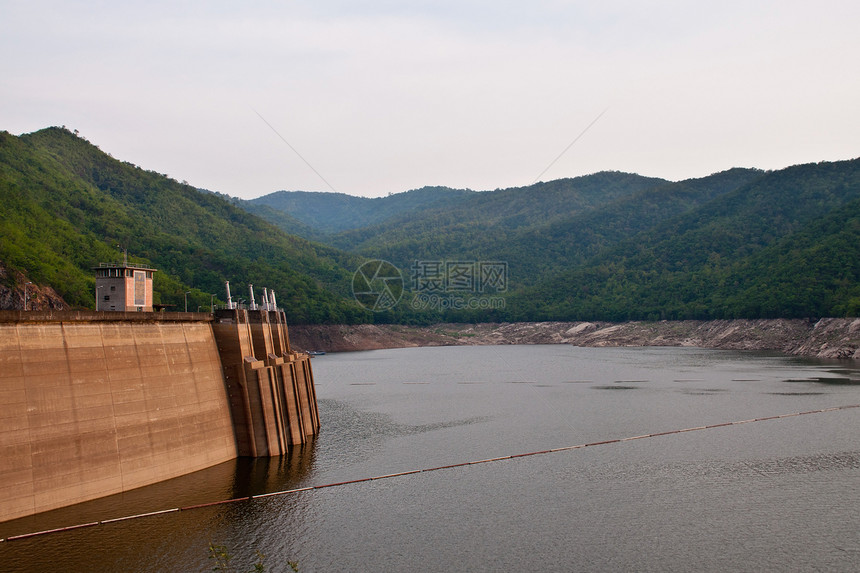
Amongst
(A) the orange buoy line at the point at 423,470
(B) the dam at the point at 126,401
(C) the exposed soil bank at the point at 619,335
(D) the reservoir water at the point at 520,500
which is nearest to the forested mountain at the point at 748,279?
(C) the exposed soil bank at the point at 619,335

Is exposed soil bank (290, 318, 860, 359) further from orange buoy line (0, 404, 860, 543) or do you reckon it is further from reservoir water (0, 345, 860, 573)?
orange buoy line (0, 404, 860, 543)

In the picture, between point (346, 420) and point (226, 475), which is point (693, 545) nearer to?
point (226, 475)

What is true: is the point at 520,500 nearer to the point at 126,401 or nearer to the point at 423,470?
the point at 423,470

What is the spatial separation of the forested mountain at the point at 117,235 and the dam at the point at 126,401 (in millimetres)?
48672

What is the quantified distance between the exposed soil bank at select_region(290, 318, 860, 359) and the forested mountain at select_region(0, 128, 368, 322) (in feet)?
18.5

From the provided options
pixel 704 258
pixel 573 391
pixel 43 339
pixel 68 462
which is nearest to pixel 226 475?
pixel 68 462

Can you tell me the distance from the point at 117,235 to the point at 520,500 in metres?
117

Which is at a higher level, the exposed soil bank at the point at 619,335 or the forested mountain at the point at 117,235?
the forested mountain at the point at 117,235

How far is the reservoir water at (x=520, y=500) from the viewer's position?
27.6 metres

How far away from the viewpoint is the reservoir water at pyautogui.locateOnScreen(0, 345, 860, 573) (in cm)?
2759

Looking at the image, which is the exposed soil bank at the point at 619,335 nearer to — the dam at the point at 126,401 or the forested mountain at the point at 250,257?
the forested mountain at the point at 250,257

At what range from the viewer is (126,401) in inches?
1278

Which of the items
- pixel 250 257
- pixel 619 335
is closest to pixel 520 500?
pixel 619 335

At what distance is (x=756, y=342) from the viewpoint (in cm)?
A: 12681
